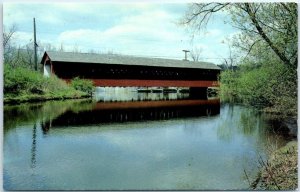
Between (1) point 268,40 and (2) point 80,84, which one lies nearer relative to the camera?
(1) point 268,40

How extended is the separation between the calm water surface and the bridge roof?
17.3 ft

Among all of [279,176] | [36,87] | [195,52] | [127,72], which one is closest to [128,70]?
[127,72]

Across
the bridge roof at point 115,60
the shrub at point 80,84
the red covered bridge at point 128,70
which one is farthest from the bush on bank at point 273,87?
the shrub at point 80,84

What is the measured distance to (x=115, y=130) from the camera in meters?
10.2

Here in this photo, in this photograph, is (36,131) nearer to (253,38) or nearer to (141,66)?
(253,38)

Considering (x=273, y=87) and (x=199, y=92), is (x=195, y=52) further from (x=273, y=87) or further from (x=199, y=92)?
(x=199, y=92)

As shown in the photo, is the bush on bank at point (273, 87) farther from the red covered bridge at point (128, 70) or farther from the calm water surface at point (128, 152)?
the red covered bridge at point (128, 70)

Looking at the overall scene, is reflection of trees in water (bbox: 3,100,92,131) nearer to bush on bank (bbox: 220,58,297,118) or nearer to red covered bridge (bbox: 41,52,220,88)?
red covered bridge (bbox: 41,52,220,88)

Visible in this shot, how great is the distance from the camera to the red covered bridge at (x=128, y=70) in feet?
61.5

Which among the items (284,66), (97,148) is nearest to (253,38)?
(284,66)

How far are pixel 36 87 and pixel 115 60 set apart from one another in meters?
4.46

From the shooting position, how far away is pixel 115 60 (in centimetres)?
1969

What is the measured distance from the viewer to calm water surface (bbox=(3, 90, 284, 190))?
6.20 metres

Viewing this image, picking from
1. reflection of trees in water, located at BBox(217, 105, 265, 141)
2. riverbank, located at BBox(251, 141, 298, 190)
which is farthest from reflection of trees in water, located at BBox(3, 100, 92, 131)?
riverbank, located at BBox(251, 141, 298, 190)
